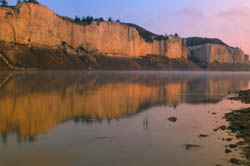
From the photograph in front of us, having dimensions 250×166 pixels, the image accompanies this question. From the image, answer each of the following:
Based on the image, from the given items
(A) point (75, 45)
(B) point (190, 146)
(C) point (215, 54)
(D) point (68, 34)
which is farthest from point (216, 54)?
(B) point (190, 146)

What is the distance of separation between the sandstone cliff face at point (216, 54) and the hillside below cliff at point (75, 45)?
7.83 metres

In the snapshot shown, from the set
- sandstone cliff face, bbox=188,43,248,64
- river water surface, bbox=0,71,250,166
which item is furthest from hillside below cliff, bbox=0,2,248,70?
river water surface, bbox=0,71,250,166

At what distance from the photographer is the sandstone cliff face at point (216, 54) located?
157 metres

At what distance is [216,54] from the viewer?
529ft

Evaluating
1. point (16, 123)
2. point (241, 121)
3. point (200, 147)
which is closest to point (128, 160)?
point (200, 147)

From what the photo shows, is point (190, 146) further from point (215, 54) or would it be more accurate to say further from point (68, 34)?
point (215, 54)

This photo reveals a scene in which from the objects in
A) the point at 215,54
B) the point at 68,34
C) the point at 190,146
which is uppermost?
the point at 68,34

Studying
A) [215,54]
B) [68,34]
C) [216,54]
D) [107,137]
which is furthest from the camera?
[216,54]

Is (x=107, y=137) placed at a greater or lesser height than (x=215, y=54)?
lesser

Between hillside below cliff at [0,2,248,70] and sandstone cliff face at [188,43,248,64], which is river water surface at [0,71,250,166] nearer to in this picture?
hillside below cliff at [0,2,248,70]

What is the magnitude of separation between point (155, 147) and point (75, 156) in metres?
2.39

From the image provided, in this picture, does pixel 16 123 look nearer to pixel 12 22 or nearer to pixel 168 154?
pixel 168 154

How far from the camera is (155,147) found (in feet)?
25.7

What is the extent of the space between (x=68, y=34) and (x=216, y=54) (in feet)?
336
